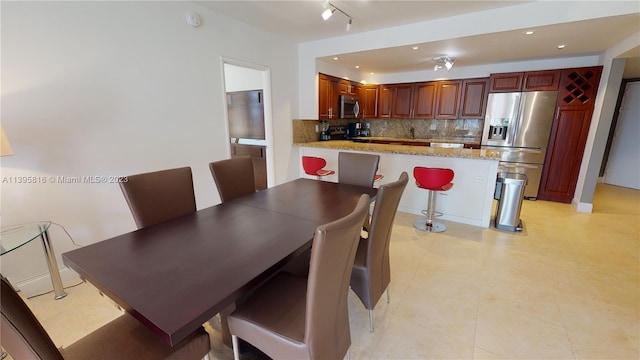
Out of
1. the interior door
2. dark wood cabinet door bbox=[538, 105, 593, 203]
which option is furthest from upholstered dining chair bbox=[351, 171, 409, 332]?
the interior door

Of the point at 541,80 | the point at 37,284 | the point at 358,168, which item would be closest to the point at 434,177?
the point at 358,168

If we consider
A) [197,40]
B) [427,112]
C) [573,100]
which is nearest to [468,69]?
[427,112]

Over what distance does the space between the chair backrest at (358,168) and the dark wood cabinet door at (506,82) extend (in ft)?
11.2

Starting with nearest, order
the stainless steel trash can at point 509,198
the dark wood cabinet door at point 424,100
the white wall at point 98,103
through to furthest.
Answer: the white wall at point 98,103 → the stainless steel trash can at point 509,198 → the dark wood cabinet door at point 424,100

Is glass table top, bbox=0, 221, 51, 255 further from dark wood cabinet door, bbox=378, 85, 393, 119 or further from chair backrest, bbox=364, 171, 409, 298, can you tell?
dark wood cabinet door, bbox=378, 85, 393, 119

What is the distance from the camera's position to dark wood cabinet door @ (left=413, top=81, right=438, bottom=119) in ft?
17.6

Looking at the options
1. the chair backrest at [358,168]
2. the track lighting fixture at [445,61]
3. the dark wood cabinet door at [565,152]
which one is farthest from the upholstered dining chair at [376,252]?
the dark wood cabinet door at [565,152]

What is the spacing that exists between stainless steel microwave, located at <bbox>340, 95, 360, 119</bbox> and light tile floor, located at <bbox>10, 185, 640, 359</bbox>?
278 centimetres

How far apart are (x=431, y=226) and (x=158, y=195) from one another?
298 centimetres

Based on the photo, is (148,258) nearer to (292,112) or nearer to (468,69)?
(292,112)

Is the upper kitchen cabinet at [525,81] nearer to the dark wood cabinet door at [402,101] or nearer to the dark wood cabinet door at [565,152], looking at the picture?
the dark wood cabinet door at [565,152]

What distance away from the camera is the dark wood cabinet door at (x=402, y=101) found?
5602 millimetres

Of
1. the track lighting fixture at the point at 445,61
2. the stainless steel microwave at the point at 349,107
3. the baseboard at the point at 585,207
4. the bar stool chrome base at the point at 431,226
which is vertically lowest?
the bar stool chrome base at the point at 431,226

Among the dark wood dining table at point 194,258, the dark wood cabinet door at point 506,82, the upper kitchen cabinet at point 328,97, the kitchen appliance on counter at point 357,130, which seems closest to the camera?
the dark wood dining table at point 194,258
